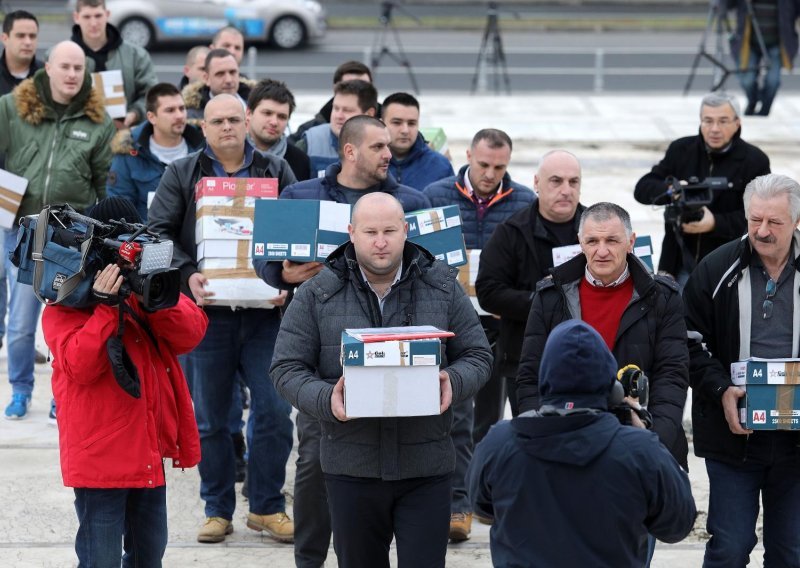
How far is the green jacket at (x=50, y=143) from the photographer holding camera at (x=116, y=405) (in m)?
2.74

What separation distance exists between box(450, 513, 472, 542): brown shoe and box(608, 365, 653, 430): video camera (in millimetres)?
1907

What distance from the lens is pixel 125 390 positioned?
206 inches

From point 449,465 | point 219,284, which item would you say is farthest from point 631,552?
point 219,284

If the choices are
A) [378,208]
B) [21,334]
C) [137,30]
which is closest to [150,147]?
[21,334]

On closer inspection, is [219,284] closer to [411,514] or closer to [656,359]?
[411,514]

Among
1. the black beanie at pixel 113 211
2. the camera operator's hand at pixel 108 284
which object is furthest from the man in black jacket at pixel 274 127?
the camera operator's hand at pixel 108 284

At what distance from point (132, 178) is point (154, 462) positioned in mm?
2943

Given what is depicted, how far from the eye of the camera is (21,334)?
8383mm

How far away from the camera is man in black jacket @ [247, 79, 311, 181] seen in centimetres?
791

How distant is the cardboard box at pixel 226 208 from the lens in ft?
21.5

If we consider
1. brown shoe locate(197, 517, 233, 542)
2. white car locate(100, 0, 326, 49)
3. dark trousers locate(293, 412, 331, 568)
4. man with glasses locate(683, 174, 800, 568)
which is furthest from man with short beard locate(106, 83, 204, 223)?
white car locate(100, 0, 326, 49)

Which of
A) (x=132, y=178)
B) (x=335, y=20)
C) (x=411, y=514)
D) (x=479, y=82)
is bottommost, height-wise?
(x=411, y=514)

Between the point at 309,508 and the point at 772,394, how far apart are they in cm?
210

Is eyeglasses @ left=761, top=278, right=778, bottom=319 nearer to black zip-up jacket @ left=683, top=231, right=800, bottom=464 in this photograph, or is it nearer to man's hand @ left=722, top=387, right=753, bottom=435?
black zip-up jacket @ left=683, top=231, right=800, bottom=464
